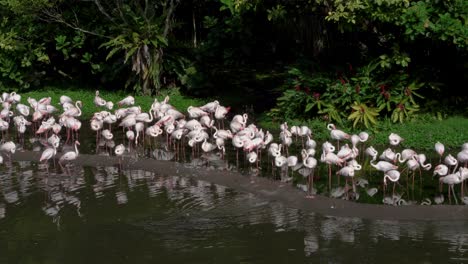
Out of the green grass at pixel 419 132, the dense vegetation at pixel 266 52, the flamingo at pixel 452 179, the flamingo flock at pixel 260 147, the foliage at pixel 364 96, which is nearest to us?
the flamingo at pixel 452 179

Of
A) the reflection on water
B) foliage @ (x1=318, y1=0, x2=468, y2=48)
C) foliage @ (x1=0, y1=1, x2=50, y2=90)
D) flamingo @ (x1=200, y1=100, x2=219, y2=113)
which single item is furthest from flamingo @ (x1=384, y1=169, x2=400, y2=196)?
foliage @ (x1=0, y1=1, x2=50, y2=90)

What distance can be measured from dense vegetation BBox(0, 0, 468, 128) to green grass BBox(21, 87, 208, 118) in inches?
11.9

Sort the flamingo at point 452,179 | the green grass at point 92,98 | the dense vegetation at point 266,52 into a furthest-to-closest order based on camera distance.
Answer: the green grass at point 92,98 → the dense vegetation at point 266,52 → the flamingo at point 452,179

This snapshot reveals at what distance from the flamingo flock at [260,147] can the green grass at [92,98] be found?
57.2 inches

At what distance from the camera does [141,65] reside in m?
16.6

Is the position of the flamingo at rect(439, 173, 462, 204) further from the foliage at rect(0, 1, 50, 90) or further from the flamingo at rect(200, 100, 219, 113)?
the foliage at rect(0, 1, 50, 90)

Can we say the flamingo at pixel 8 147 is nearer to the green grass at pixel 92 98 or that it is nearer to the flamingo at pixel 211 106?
the flamingo at pixel 211 106

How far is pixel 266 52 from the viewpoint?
Answer: 19.5 m

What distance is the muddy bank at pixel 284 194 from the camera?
28.2 ft

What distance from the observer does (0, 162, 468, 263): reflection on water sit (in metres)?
7.49

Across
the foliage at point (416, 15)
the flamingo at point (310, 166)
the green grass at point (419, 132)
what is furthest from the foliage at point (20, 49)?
the flamingo at point (310, 166)

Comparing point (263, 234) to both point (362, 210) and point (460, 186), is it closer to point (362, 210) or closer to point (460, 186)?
point (362, 210)

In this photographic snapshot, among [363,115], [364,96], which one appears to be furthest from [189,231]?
[364,96]

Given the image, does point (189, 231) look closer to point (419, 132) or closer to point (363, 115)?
point (363, 115)
